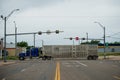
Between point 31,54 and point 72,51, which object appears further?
point 31,54

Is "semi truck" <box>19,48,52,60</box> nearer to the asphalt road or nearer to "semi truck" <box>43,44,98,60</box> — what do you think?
"semi truck" <box>43,44,98,60</box>

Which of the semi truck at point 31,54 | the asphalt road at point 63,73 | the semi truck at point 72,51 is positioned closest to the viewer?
the asphalt road at point 63,73

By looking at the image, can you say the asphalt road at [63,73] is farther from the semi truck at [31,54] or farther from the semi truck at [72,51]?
the semi truck at [31,54]

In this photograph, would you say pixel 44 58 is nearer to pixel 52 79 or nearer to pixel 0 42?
pixel 0 42

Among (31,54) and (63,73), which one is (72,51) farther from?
(63,73)

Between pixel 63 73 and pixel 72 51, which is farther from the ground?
pixel 72 51

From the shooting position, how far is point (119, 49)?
19488 cm

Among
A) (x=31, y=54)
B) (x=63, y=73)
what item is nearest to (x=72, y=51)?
(x=31, y=54)

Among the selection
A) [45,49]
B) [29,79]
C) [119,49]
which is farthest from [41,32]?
[119,49]

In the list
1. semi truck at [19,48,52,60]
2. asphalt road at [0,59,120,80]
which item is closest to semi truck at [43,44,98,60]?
semi truck at [19,48,52,60]

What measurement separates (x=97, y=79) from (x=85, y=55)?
55.9 metres

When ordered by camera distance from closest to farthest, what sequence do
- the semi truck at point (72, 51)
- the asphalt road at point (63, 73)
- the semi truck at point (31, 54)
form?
the asphalt road at point (63, 73) → the semi truck at point (72, 51) → the semi truck at point (31, 54)

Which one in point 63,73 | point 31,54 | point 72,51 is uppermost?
point 72,51

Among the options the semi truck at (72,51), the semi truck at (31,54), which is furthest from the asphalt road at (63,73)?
the semi truck at (31,54)
